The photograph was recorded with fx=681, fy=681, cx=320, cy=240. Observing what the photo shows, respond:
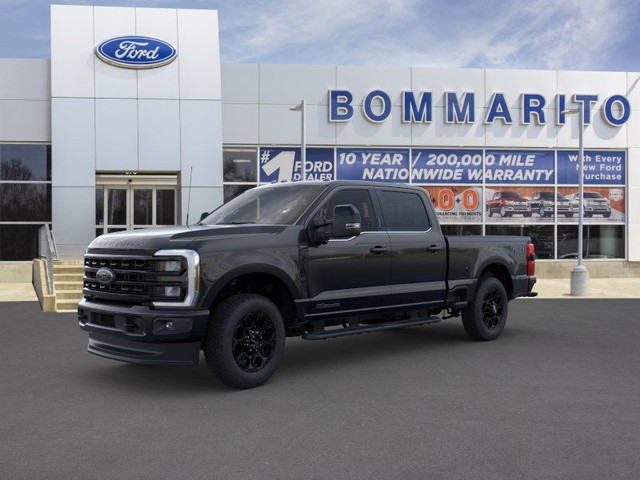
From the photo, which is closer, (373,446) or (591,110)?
(373,446)

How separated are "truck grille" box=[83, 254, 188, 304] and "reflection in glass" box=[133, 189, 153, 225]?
15392 mm

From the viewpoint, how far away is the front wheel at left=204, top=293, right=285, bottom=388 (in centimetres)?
653

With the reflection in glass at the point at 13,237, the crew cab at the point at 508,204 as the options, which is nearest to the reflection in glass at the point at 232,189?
the reflection in glass at the point at 13,237

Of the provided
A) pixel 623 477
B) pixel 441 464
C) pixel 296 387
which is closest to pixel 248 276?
pixel 296 387

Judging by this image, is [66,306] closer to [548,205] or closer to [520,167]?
[520,167]

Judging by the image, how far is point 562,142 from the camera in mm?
22844

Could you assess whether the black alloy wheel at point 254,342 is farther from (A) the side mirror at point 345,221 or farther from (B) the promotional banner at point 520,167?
(B) the promotional banner at point 520,167

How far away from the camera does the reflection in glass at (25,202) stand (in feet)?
69.1

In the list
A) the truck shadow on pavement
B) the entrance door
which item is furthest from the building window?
the truck shadow on pavement

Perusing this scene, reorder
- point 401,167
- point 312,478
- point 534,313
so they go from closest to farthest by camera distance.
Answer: point 312,478
point 534,313
point 401,167

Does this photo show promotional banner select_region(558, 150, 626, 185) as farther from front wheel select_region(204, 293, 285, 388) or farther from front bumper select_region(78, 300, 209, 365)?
front bumper select_region(78, 300, 209, 365)

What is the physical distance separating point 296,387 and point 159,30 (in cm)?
1634

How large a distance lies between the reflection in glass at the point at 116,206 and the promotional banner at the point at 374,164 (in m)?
6.99

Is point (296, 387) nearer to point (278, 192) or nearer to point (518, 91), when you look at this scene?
point (278, 192)
